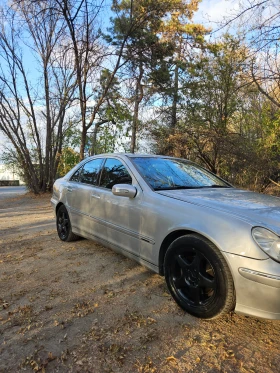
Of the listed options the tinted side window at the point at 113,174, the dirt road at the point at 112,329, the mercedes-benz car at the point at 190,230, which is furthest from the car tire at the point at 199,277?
the tinted side window at the point at 113,174

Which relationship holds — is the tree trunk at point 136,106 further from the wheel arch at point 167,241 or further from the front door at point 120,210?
the wheel arch at point 167,241

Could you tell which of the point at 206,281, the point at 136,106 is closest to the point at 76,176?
the point at 206,281

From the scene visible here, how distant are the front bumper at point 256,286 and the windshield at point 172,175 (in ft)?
4.24

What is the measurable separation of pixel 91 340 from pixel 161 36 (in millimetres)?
15639

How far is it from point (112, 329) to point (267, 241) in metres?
1.42

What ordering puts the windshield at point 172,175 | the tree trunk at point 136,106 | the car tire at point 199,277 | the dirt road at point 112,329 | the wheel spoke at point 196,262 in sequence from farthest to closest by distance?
the tree trunk at point 136,106, the windshield at point 172,175, the wheel spoke at point 196,262, the car tire at point 199,277, the dirt road at point 112,329

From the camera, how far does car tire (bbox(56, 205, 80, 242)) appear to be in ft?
15.4

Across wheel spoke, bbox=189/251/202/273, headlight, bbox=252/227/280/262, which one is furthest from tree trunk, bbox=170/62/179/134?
headlight, bbox=252/227/280/262

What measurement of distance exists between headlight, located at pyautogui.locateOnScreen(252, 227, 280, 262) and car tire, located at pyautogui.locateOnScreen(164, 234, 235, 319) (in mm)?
316

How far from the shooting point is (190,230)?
253 cm

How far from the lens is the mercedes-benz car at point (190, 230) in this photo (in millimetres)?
2111

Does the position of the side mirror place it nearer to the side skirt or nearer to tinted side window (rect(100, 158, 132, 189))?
tinted side window (rect(100, 158, 132, 189))

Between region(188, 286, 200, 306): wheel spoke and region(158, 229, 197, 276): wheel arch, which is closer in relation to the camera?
region(188, 286, 200, 306): wheel spoke

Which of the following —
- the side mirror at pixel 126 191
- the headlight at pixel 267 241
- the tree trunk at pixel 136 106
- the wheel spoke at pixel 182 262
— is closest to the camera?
the headlight at pixel 267 241
